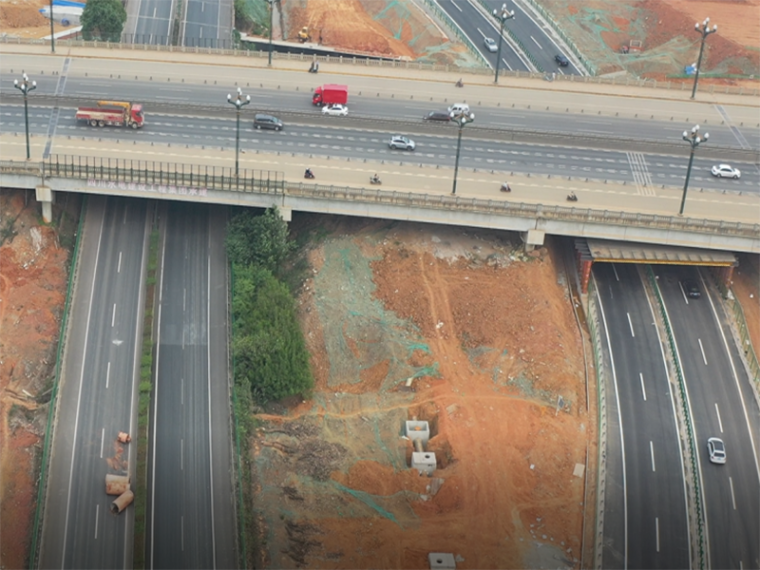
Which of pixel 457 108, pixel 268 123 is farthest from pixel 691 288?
pixel 268 123

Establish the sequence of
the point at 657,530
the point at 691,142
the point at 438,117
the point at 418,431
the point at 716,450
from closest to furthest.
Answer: the point at 657,530 < the point at 716,450 < the point at 418,431 < the point at 691,142 < the point at 438,117

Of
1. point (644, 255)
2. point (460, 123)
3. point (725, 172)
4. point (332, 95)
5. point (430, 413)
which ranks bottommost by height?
point (430, 413)

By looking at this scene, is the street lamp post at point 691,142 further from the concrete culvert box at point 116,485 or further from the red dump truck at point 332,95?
the concrete culvert box at point 116,485

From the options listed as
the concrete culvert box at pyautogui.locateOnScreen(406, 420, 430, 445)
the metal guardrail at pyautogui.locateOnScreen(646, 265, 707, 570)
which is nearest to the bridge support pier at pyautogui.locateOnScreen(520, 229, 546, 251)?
the metal guardrail at pyautogui.locateOnScreen(646, 265, 707, 570)

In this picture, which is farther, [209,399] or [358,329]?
[358,329]

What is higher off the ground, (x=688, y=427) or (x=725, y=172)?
(x=725, y=172)

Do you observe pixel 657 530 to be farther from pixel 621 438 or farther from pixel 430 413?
pixel 430 413

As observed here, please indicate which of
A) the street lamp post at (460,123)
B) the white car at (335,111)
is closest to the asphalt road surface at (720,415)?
the street lamp post at (460,123)
